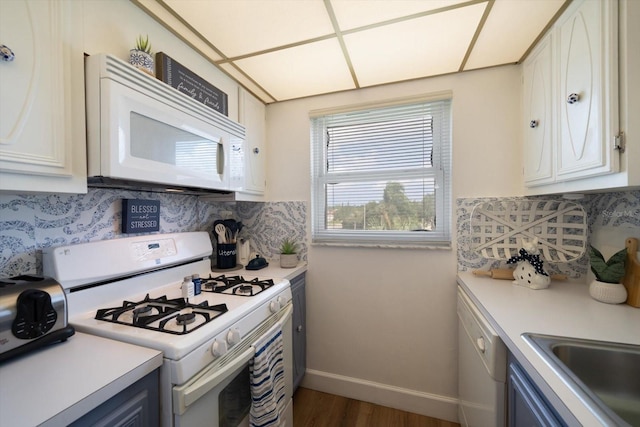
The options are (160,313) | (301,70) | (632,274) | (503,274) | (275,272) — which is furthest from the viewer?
(275,272)

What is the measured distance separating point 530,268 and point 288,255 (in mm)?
1504

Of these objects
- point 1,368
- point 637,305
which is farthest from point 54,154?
point 637,305

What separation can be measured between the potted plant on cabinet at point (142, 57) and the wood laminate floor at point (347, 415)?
2154 millimetres

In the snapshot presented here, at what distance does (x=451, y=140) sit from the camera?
5.51ft

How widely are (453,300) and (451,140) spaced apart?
1.08m

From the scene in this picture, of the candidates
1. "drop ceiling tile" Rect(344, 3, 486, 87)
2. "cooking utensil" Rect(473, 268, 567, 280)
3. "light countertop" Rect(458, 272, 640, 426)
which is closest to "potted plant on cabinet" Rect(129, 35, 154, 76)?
"drop ceiling tile" Rect(344, 3, 486, 87)

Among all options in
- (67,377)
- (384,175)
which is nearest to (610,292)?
(384,175)

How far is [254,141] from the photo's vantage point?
1.90 m

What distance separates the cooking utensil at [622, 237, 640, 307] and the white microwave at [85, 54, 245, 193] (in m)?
2.04

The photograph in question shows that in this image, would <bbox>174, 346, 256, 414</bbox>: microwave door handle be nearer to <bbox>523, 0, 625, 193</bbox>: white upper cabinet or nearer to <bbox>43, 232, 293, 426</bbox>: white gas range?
<bbox>43, 232, 293, 426</bbox>: white gas range

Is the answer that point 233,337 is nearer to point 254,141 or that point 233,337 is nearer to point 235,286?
point 235,286

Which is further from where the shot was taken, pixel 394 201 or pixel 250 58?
pixel 394 201

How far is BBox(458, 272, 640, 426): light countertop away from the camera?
0.64m

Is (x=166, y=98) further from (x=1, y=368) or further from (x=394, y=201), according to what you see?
(x=394, y=201)
